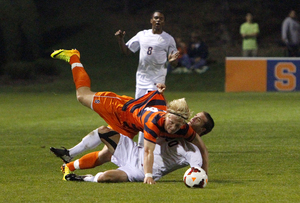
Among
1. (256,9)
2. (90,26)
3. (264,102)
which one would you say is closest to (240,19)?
(256,9)

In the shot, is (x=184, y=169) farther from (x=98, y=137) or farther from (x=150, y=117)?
(x=150, y=117)

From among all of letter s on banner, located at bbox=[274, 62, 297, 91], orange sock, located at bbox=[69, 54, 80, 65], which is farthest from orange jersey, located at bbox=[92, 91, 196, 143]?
letter s on banner, located at bbox=[274, 62, 297, 91]

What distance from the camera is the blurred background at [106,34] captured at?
75.8 feet

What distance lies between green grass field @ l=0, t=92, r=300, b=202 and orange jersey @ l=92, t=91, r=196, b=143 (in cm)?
62

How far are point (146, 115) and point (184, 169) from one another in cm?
150

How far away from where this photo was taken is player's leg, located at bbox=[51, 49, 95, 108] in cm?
797

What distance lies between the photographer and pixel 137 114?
7.16m

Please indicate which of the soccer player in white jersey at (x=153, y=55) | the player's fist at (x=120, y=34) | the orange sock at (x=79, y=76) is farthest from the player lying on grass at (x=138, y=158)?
the player's fist at (x=120, y=34)

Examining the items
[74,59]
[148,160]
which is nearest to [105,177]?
[148,160]

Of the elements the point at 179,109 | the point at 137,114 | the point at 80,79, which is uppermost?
the point at 80,79

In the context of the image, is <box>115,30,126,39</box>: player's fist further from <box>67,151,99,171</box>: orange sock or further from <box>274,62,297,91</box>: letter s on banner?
<box>274,62,297,91</box>: letter s on banner

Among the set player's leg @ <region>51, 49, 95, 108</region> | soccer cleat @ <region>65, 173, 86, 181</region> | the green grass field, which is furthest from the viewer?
player's leg @ <region>51, 49, 95, 108</region>

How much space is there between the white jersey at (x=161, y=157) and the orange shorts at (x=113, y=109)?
21.5 inches

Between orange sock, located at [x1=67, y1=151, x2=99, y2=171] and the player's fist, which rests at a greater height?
the player's fist
